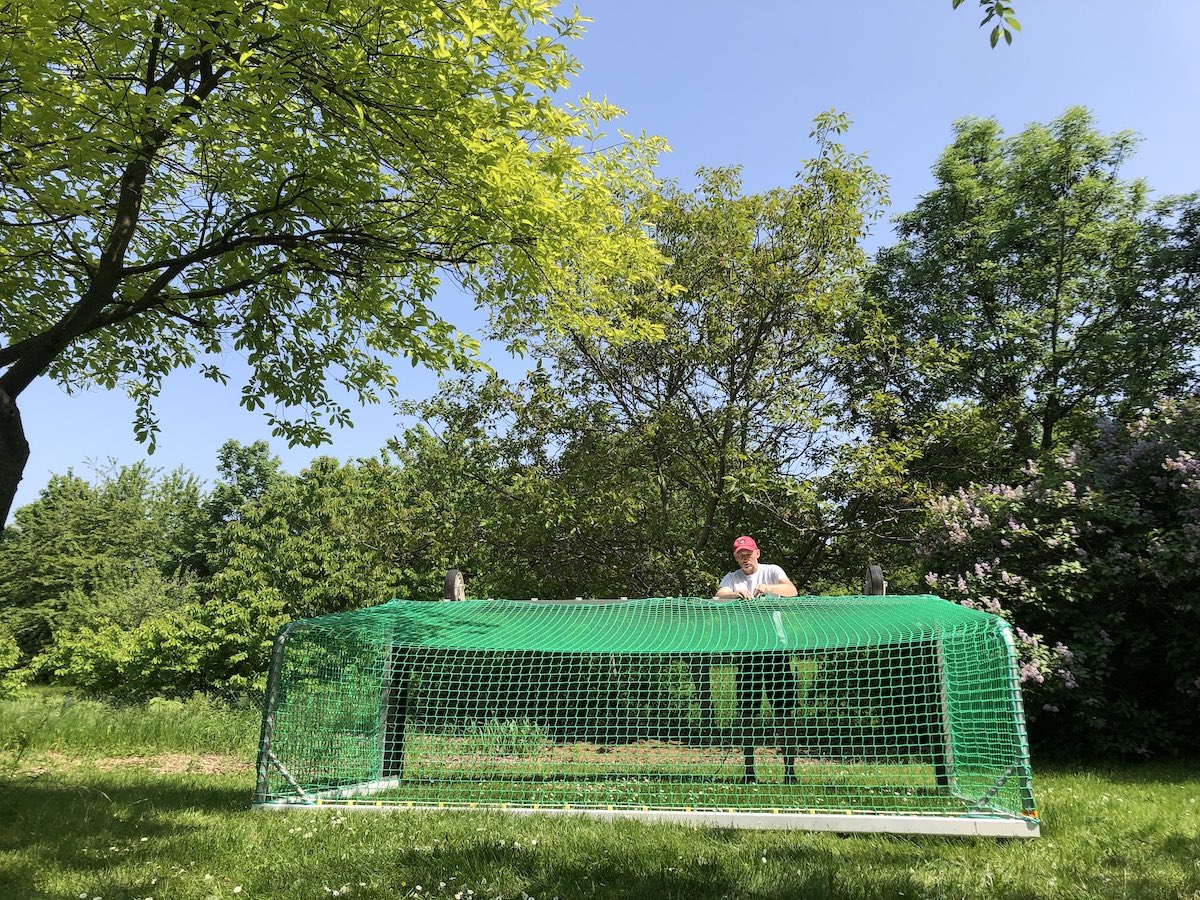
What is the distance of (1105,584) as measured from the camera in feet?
24.5

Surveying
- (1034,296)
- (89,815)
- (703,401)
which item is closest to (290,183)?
(89,815)

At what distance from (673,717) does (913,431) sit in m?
5.97

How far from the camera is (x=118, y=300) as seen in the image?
6.42 meters

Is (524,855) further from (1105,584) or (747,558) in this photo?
(1105,584)

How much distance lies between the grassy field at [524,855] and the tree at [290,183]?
196 cm

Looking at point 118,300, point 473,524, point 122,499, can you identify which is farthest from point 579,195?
point 122,499

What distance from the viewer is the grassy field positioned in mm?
3227

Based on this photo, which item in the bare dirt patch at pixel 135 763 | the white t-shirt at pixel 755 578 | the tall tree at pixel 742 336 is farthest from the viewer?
the tall tree at pixel 742 336

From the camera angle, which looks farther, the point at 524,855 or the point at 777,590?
the point at 777,590

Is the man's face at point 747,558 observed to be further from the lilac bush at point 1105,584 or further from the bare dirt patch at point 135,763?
the bare dirt patch at point 135,763

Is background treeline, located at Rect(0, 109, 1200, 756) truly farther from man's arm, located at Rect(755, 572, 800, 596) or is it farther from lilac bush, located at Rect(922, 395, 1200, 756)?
man's arm, located at Rect(755, 572, 800, 596)

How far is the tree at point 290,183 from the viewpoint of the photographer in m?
4.23

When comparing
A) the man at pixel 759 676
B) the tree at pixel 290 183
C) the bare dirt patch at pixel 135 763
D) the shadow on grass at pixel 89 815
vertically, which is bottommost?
the bare dirt patch at pixel 135 763

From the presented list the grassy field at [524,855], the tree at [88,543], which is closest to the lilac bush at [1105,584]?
the grassy field at [524,855]
